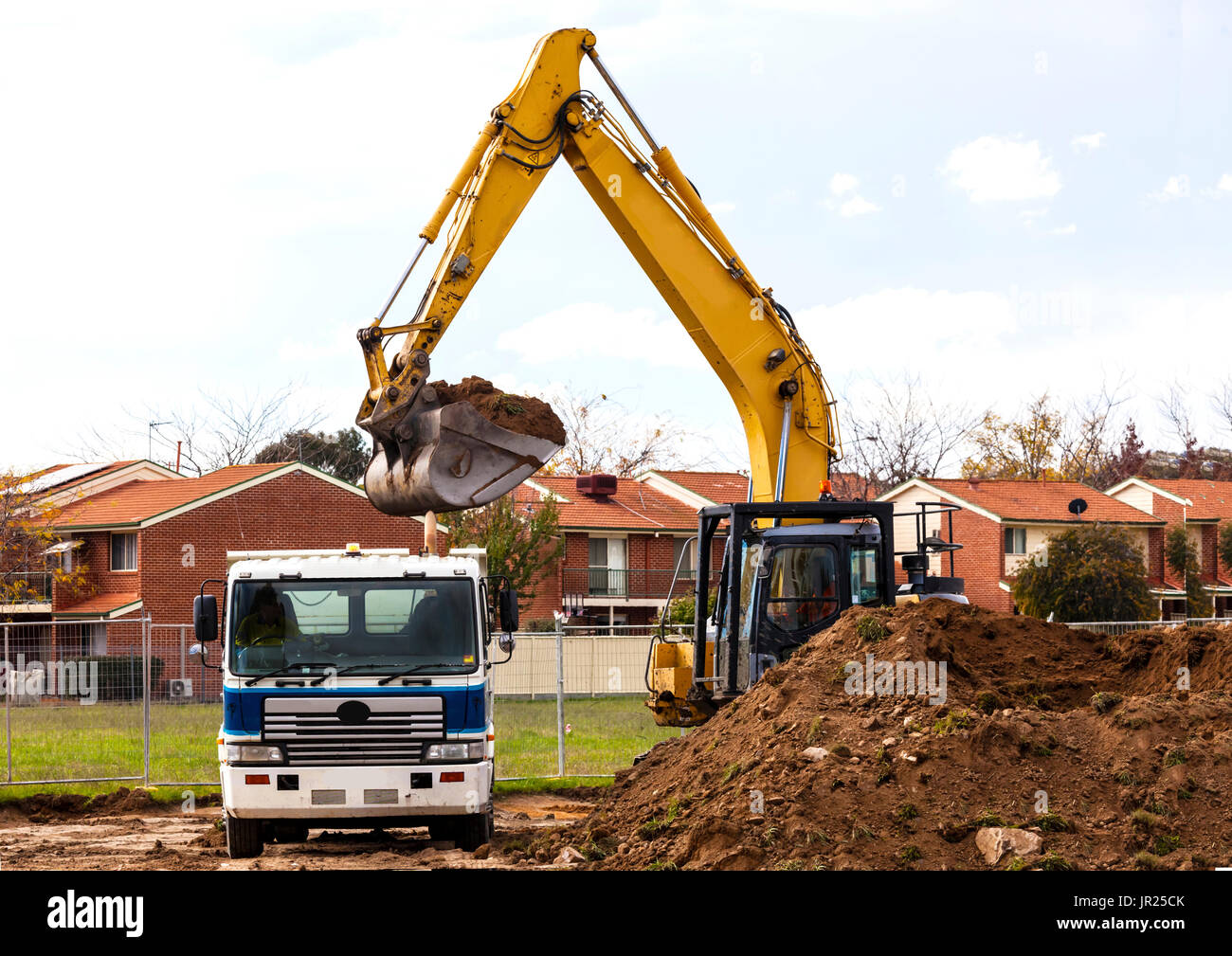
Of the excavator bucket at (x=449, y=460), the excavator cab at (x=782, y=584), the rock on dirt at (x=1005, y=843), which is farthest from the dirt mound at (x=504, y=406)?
→ the rock on dirt at (x=1005, y=843)

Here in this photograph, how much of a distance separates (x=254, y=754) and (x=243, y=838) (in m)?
0.78

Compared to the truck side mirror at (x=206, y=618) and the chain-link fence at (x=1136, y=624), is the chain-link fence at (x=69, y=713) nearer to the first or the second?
the truck side mirror at (x=206, y=618)

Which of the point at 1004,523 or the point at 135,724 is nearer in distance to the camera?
the point at 135,724

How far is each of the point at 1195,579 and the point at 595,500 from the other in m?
21.6

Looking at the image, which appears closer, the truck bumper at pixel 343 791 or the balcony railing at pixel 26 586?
the truck bumper at pixel 343 791

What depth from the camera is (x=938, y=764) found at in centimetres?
880

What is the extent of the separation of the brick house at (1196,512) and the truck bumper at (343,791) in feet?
146

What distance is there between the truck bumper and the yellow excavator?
8.20ft

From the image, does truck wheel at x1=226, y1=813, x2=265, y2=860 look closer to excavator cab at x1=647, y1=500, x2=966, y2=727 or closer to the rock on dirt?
excavator cab at x1=647, y1=500, x2=966, y2=727

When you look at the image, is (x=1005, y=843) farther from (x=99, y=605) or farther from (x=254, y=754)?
(x=99, y=605)

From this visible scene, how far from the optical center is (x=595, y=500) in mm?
51750

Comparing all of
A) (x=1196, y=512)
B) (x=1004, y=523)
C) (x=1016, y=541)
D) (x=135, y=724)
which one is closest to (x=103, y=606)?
(x=135, y=724)

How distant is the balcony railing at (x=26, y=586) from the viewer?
1582 inches
